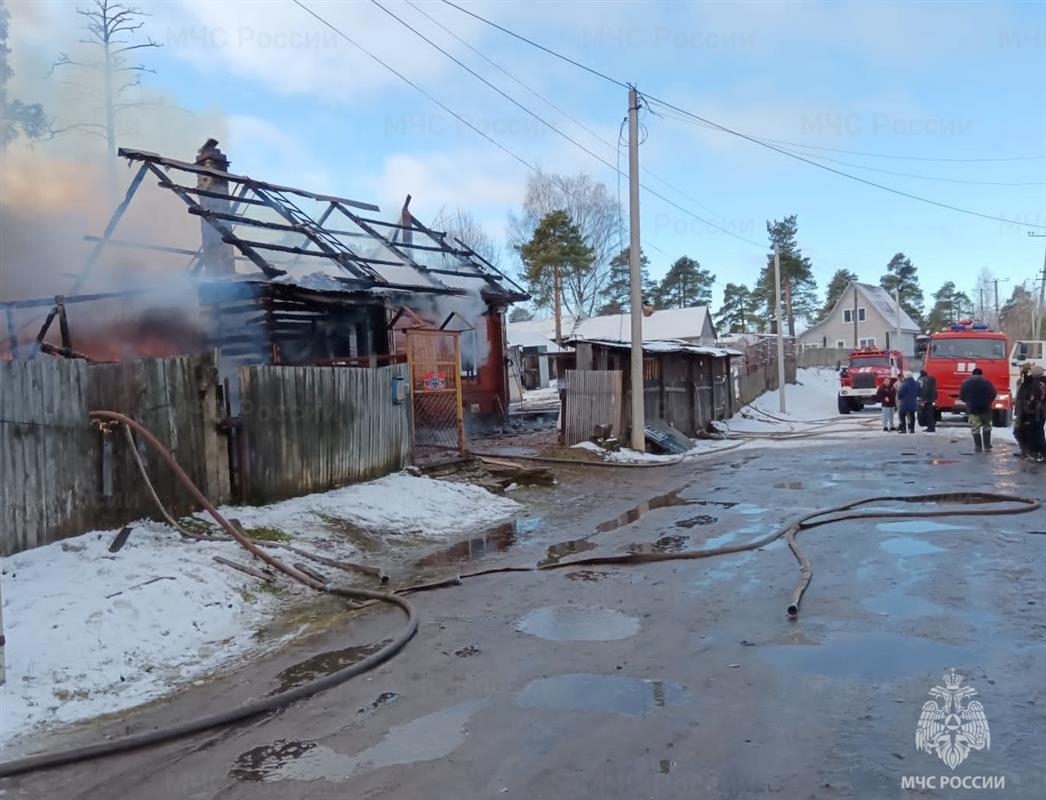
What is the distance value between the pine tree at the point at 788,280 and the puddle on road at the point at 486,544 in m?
40.0

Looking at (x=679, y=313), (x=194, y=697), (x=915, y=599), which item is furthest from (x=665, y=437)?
(x=679, y=313)

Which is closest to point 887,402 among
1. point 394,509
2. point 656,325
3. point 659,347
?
point 659,347

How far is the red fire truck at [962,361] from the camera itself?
23.3 m

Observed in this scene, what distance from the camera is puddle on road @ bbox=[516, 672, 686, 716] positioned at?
14.7 feet

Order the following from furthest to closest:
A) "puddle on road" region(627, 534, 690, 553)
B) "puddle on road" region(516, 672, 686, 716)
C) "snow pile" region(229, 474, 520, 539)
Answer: "snow pile" region(229, 474, 520, 539)
"puddle on road" region(627, 534, 690, 553)
"puddle on road" region(516, 672, 686, 716)

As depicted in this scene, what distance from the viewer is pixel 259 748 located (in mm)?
4219

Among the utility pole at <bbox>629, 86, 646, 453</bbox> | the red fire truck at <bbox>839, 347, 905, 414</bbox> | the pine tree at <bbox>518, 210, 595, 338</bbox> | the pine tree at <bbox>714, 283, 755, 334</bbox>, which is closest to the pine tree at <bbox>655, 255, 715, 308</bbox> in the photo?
the pine tree at <bbox>714, 283, 755, 334</bbox>

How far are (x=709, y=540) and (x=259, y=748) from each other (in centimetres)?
619

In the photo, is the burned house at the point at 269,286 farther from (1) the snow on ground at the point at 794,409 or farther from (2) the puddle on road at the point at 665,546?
(1) the snow on ground at the point at 794,409

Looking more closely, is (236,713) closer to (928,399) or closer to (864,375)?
(928,399)

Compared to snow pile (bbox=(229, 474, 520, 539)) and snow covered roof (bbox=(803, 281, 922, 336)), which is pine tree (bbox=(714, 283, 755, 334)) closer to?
snow covered roof (bbox=(803, 281, 922, 336))

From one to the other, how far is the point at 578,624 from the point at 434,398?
886 cm

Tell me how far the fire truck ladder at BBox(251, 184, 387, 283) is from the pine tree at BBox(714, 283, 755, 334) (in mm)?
68374

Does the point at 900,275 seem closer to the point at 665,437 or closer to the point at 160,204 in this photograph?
the point at 665,437
